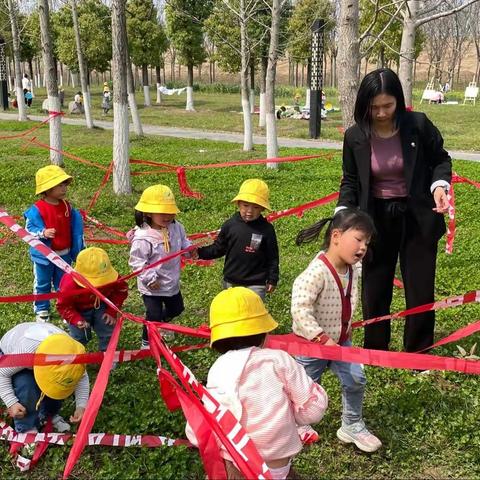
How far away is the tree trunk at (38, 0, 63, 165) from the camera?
10594 mm

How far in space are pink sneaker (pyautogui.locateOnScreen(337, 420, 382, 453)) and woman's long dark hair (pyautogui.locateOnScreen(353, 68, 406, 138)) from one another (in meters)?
1.75

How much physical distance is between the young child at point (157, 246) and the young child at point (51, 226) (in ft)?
2.53

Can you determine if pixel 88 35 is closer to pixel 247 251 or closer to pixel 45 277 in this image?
pixel 45 277

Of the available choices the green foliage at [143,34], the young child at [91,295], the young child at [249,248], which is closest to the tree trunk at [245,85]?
the young child at [249,248]

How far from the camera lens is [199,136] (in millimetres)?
18953

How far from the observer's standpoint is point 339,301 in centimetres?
292

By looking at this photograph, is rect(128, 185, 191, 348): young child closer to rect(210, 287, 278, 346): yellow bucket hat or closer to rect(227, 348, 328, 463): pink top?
rect(210, 287, 278, 346): yellow bucket hat

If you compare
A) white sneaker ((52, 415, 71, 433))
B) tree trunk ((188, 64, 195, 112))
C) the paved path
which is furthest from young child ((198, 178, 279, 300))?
tree trunk ((188, 64, 195, 112))

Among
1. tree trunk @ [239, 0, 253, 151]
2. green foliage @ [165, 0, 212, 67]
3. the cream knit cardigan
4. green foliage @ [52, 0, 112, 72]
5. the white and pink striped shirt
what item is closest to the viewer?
the white and pink striped shirt

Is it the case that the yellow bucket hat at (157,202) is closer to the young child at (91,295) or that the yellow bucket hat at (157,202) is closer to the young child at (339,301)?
the young child at (91,295)

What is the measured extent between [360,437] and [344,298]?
819 mm

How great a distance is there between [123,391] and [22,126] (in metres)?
17.9

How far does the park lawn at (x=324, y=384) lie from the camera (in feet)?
9.80

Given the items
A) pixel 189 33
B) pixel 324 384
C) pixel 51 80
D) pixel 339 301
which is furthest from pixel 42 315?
pixel 189 33
